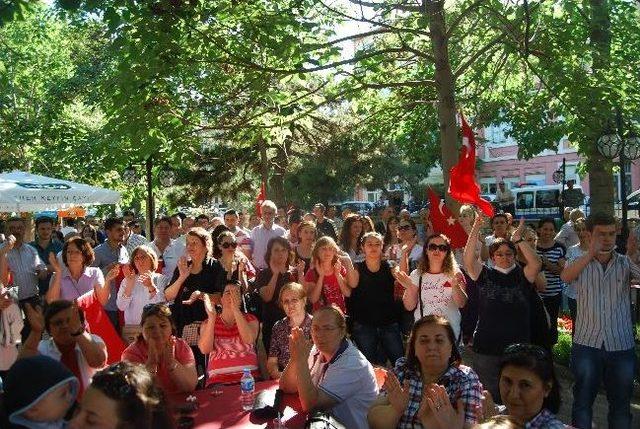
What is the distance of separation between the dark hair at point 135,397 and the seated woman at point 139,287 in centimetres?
377

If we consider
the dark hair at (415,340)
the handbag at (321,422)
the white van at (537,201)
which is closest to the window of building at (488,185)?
the white van at (537,201)

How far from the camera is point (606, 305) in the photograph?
513cm

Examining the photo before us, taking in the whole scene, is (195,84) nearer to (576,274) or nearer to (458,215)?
(458,215)

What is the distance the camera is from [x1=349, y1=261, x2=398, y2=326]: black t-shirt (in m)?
6.74

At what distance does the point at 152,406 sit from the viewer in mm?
2889

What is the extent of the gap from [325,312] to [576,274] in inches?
78.0

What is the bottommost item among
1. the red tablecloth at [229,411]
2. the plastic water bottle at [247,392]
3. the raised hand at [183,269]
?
the red tablecloth at [229,411]

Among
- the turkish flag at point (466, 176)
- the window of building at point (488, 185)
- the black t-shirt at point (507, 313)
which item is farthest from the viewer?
the window of building at point (488, 185)

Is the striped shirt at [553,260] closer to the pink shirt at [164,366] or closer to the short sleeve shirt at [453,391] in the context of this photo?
the short sleeve shirt at [453,391]

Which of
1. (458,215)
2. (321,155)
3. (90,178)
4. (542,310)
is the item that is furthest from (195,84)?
(321,155)

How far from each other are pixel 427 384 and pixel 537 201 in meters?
27.8

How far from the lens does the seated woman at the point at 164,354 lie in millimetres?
4789

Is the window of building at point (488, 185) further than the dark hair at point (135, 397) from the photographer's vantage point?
Yes

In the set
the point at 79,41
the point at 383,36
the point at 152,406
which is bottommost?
the point at 152,406
